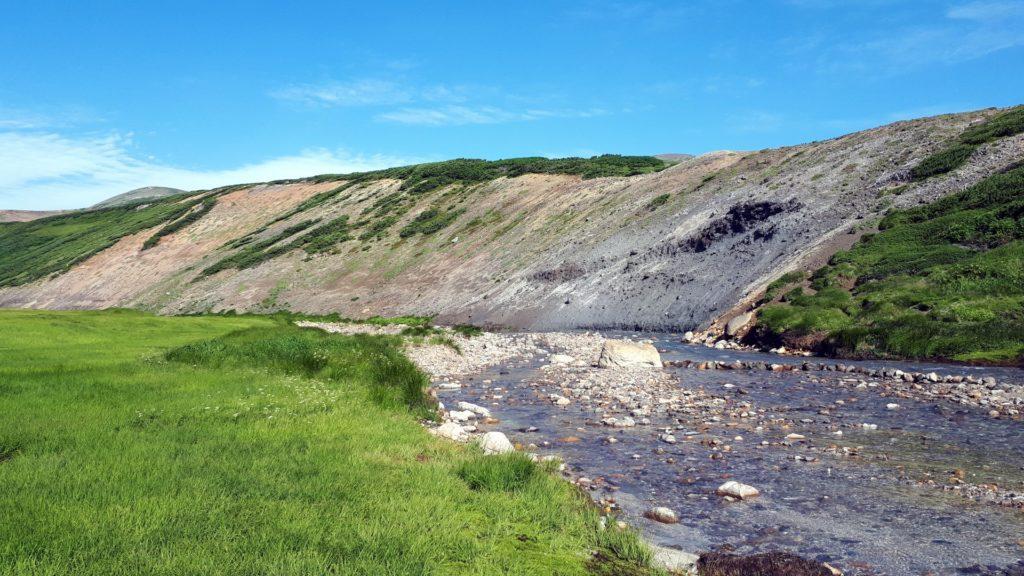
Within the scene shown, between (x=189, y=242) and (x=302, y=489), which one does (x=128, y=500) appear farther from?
(x=189, y=242)

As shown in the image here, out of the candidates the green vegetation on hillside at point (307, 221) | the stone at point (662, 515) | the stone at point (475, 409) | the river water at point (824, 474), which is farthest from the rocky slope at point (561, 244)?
the stone at point (662, 515)

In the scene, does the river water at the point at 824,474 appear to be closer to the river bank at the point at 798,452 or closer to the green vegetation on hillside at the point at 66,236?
the river bank at the point at 798,452

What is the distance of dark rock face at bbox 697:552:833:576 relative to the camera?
23.2 ft

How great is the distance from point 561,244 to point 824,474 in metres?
53.0

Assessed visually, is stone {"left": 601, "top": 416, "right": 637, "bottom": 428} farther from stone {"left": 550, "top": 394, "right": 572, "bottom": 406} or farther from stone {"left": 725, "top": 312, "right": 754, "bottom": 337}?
stone {"left": 725, "top": 312, "right": 754, "bottom": 337}

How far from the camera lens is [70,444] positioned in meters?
8.77

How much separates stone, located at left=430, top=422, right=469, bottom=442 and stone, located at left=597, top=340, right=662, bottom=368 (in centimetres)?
1339

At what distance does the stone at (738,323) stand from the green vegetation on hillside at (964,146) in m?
22.3

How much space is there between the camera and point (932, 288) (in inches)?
1205

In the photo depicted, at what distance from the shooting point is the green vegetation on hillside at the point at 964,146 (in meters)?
46.2

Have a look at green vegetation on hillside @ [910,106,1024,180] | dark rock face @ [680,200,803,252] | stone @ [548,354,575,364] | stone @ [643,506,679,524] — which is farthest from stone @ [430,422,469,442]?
green vegetation on hillside @ [910,106,1024,180]

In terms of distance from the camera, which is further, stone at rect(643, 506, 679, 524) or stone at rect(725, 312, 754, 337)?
stone at rect(725, 312, 754, 337)

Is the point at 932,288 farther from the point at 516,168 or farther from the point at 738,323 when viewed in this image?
the point at 516,168

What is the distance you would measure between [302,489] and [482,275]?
56.5m
